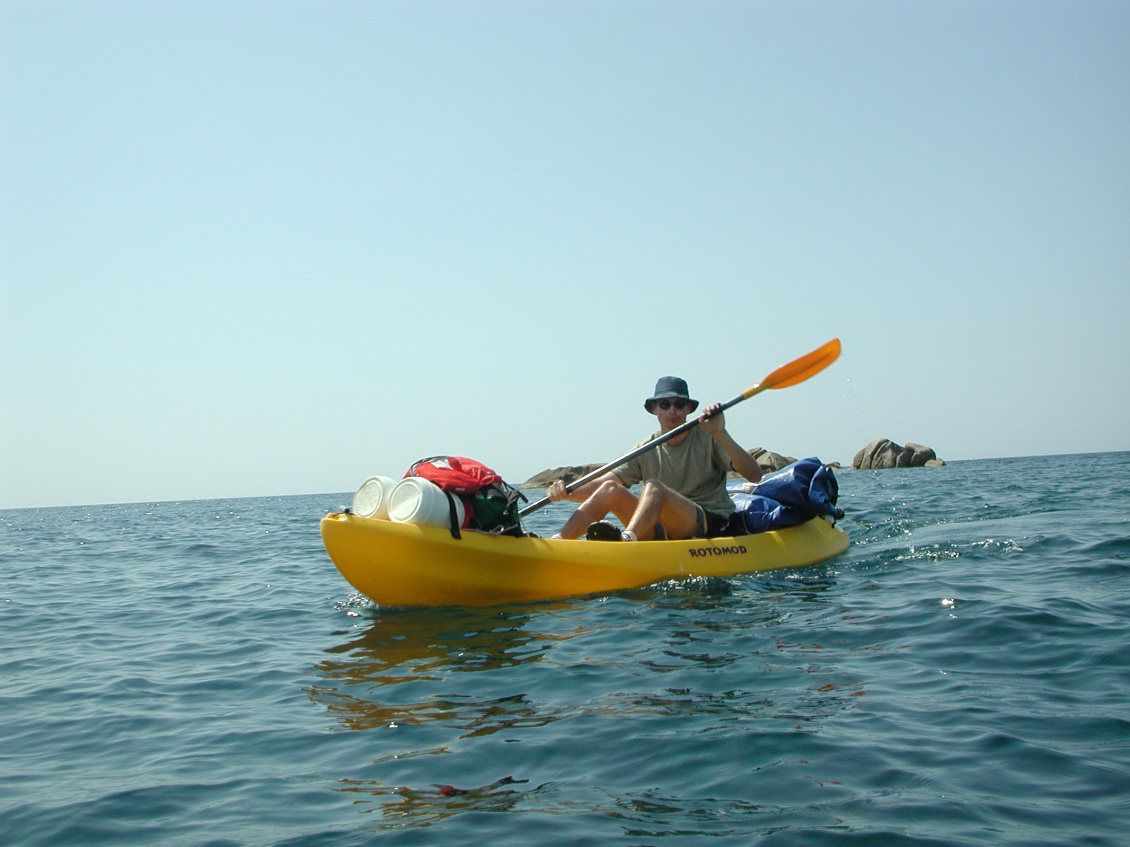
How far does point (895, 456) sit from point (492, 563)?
32919mm

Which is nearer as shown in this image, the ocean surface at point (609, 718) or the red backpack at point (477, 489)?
the ocean surface at point (609, 718)

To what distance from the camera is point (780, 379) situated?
720cm

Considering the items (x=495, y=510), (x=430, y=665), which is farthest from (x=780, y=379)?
(x=430, y=665)

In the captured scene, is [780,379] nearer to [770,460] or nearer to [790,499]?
[790,499]

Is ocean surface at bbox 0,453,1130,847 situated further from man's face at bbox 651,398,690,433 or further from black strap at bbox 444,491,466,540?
man's face at bbox 651,398,690,433

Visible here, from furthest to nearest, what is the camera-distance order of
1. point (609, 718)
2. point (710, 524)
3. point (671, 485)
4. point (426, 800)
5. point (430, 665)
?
point (671, 485) < point (710, 524) < point (430, 665) < point (609, 718) < point (426, 800)

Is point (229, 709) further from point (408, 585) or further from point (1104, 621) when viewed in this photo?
point (1104, 621)

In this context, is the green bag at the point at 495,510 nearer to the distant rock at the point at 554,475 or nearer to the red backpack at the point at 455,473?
the red backpack at the point at 455,473

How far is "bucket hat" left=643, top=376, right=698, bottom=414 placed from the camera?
21.2 ft

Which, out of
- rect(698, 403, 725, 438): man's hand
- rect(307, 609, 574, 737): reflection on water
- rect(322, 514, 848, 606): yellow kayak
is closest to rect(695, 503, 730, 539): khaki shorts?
rect(322, 514, 848, 606): yellow kayak

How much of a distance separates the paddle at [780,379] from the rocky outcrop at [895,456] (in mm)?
30095

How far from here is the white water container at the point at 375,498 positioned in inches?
210

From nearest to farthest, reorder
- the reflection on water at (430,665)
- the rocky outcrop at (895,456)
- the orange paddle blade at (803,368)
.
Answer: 1. the reflection on water at (430,665)
2. the orange paddle blade at (803,368)
3. the rocky outcrop at (895,456)

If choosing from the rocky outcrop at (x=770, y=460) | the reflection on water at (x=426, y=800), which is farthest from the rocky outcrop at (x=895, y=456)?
the reflection on water at (x=426, y=800)
